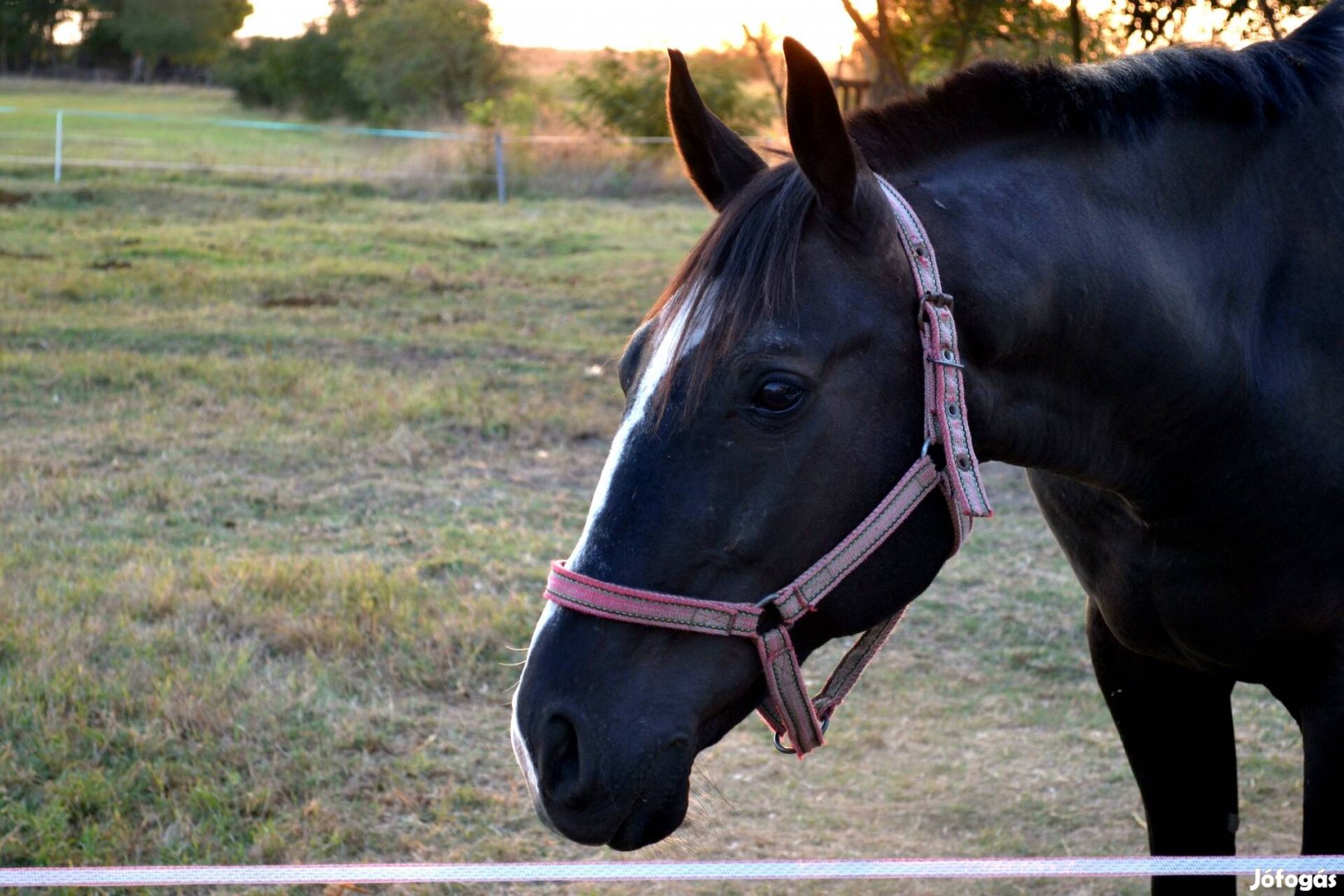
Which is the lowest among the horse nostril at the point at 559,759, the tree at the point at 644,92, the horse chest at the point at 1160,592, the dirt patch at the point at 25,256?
the dirt patch at the point at 25,256

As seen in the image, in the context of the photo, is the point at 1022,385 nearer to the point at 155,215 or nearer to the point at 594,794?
the point at 594,794

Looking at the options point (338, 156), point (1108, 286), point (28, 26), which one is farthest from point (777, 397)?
point (338, 156)

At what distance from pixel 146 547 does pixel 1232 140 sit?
4.24m

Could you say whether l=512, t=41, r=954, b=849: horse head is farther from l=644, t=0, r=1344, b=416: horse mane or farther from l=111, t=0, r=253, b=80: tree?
l=111, t=0, r=253, b=80: tree

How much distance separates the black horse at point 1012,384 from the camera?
1622mm

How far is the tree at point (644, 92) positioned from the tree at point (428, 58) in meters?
5.86

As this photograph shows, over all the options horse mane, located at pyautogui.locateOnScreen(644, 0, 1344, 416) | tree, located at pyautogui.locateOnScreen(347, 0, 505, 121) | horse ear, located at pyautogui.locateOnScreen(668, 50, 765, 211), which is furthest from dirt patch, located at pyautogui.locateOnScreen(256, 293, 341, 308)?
tree, located at pyautogui.locateOnScreen(347, 0, 505, 121)

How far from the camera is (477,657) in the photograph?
4.23 metres

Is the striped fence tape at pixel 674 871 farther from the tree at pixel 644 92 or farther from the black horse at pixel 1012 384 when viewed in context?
the tree at pixel 644 92

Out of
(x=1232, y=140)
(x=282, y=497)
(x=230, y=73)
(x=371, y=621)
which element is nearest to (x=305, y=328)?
(x=282, y=497)

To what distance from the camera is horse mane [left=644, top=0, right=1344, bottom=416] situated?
165 centimetres

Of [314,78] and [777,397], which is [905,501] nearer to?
[777,397]

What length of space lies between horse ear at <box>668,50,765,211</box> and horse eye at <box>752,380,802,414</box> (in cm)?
38

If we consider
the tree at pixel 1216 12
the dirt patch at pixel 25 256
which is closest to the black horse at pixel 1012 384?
the tree at pixel 1216 12
